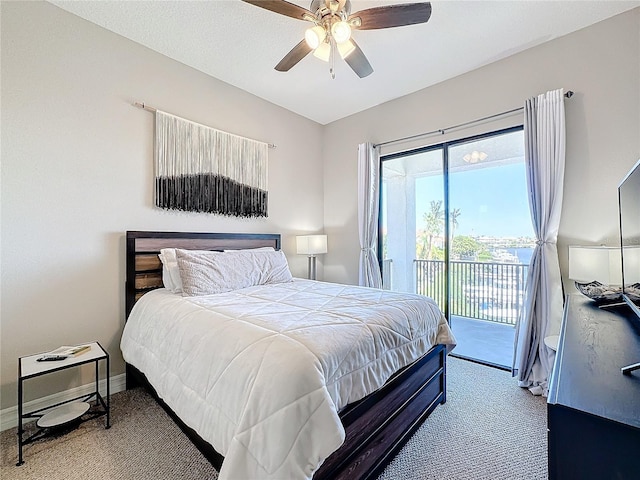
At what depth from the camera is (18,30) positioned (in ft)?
6.47

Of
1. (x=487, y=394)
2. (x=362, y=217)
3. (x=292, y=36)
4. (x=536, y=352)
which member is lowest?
(x=487, y=394)

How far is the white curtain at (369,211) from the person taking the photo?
12.1 feet

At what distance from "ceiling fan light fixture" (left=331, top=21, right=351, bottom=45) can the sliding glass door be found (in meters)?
1.90

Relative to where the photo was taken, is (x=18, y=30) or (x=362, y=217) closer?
(x=18, y=30)

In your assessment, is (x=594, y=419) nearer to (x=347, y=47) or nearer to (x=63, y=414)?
(x=347, y=47)

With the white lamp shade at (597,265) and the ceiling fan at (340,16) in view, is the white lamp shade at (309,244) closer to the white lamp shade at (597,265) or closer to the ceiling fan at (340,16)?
the ceiling fan at (340,16)

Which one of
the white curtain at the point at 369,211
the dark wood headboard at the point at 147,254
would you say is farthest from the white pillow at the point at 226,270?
the white curtain at the point at 369,211

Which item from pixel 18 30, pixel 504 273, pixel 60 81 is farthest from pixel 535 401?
pixel 18 30

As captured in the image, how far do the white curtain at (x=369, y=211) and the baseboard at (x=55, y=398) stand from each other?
8.89ft

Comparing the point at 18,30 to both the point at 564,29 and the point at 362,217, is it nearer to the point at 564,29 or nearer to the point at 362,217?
the point at 362,217

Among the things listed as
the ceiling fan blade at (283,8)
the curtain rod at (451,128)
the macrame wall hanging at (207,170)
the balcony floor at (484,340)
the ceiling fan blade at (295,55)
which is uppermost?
the ceiling fan blade at (283,8)

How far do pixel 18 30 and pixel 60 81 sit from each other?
346 millimetres

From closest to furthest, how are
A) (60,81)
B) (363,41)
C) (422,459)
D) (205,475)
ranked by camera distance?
(205,475)
(422,459)
(60,81)
(363,41)

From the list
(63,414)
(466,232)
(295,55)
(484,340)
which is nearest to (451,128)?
(466,232)
